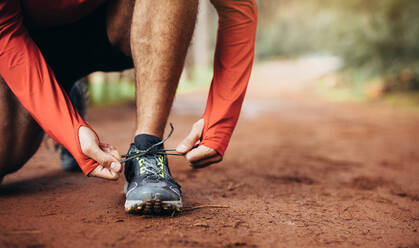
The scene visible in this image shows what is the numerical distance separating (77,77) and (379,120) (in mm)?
3888

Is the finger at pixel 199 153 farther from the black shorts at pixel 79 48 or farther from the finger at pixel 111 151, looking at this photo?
the black shorts at pixel 79 48

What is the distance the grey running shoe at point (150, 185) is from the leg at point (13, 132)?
0.44m

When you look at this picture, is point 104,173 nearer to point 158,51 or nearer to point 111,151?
point 111,151

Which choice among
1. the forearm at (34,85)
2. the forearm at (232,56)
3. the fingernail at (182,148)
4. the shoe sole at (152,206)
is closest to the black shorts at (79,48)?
Answer: the forearm at (34,85)

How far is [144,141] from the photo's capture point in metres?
1.21

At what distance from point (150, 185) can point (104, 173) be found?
5.7 inches

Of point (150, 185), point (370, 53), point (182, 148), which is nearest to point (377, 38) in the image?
point (370, 53)

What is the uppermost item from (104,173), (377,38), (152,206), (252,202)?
(377,38)

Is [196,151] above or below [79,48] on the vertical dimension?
below

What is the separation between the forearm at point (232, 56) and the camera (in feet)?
4.16

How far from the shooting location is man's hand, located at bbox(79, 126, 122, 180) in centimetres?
106

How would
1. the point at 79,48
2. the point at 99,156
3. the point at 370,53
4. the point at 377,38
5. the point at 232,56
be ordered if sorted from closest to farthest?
the point at 99,156
the point at 232,56
the point at 79,48
the point at 377,38
the point at 370,53

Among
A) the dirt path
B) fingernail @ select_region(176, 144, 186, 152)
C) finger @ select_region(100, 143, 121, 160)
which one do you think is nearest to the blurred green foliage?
the dirt path

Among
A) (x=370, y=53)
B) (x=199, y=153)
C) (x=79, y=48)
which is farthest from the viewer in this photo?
(x=370, y=53)
